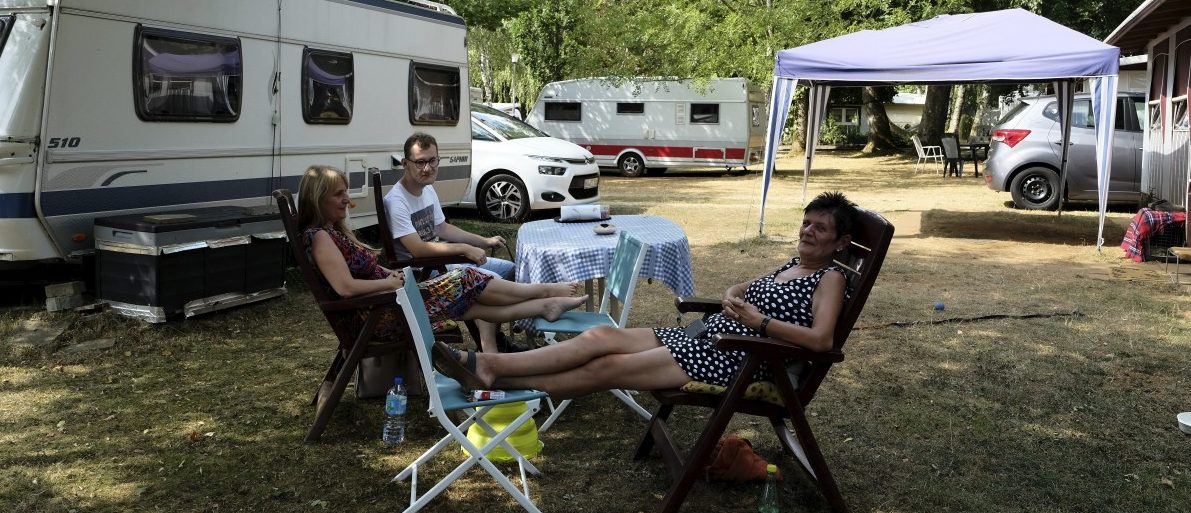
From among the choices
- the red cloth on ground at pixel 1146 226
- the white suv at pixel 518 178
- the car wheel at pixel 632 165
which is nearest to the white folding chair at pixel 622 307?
the red cloth on ground at pixel 1146 226

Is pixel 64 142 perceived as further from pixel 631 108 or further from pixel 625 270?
pixel 631 108

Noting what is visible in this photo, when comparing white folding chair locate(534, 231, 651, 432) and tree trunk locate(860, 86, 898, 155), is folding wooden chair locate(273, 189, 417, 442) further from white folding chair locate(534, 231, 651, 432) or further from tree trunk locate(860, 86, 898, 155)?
tree trunk locate(860, 86, 898, 155)

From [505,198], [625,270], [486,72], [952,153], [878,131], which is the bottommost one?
[625,270]

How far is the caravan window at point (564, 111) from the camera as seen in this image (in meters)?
20.2

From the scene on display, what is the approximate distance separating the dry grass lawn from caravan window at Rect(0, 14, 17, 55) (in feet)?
5.35

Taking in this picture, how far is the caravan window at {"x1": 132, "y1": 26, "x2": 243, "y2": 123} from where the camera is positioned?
6.03 meters

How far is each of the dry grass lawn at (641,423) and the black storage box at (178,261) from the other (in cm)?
14

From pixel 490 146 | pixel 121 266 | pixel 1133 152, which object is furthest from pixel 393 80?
pixel 1133 152

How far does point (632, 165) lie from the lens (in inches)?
800

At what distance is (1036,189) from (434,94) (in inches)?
324

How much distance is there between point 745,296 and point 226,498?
2.07 metres

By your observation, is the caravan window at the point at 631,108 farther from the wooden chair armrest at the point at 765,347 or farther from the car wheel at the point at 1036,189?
the wooden chair armrest at the point at 765,347

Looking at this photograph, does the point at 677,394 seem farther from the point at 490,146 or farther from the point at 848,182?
the point at 848,182

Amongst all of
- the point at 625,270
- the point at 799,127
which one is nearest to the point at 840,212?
the point at 625,270
